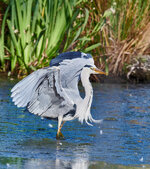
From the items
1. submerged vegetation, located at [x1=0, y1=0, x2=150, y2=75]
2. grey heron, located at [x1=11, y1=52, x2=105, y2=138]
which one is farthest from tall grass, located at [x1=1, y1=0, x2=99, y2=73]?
grey heron, located at [x1=11, y1=52, x2=105, y2=138]

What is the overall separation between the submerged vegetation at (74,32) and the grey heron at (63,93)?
4292mm

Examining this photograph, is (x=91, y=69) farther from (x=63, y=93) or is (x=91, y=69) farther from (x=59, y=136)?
(x=59, y=136)

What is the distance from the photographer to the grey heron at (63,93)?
5.43m

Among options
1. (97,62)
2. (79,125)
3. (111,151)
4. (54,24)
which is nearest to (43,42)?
(54,24)

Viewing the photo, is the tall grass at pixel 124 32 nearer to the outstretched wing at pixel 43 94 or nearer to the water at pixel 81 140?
the water at pixel 81 140

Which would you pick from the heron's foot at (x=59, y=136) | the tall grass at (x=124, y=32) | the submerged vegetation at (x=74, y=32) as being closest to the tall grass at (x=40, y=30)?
the submerged vegetation at (x=74, y=32)

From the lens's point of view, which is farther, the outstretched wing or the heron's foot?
the heron's foot

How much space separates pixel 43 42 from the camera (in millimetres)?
10602

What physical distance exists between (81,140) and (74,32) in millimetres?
5695

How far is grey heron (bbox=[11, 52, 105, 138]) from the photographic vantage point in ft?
17.8

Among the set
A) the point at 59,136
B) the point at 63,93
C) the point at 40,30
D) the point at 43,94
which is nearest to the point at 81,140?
the point at 59,136

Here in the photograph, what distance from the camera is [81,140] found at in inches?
219

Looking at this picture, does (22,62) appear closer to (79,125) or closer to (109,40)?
(109,40)

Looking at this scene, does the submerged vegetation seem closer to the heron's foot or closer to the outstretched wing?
the outstretched wing
